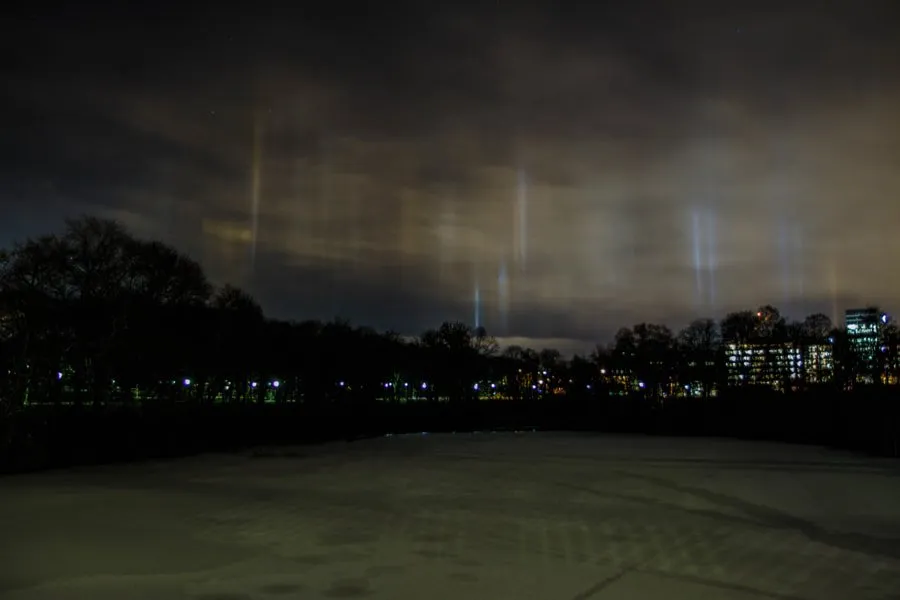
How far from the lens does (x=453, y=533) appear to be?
914 centimetres

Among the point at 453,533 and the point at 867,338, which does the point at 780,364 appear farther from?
the point at 453,533

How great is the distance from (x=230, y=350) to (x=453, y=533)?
111 feet

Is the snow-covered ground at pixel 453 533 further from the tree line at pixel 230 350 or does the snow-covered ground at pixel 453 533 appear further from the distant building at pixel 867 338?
the distant building at pixel 867 338

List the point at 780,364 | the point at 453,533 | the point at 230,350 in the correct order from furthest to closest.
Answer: the point at 780,364 → the point at 230,350 → the point at 453,533

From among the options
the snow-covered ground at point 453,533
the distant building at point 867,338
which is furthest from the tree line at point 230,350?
the snow-covered ground at point 453,533

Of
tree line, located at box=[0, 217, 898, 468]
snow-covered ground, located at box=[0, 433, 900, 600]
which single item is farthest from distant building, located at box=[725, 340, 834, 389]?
snow-covered ground, located at box=[0, 433, 900, 600]

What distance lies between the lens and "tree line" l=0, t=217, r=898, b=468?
23844 mm

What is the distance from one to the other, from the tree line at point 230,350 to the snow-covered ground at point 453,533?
8.97m

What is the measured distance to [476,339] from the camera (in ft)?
219

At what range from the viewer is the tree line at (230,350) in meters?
23.8

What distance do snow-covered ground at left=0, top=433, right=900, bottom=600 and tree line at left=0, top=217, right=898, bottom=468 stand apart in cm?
897

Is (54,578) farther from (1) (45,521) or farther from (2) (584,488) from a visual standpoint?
(2) (584,488)

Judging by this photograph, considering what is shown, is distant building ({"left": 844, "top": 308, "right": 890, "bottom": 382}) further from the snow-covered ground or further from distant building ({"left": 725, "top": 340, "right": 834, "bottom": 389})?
the snow-covered ground

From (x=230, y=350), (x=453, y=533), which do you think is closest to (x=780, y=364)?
(x=230, y=350)
